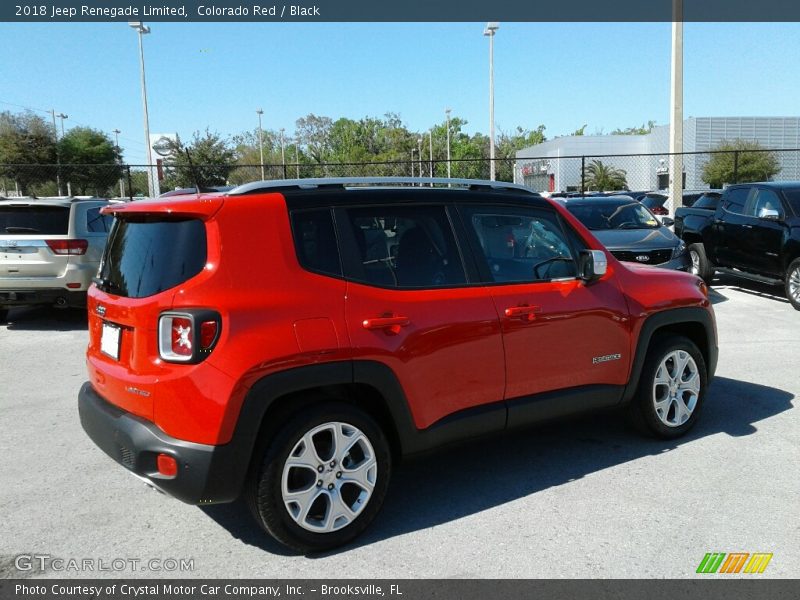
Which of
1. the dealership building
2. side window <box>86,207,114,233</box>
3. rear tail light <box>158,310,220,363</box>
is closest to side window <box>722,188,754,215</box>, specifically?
side window <box>86,207,114,233</box>

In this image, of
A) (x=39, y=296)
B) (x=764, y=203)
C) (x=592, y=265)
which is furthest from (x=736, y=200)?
(x=39, y=296)

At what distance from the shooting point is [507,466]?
179 inches

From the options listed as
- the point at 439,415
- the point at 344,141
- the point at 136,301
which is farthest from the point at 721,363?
the point at 344,141

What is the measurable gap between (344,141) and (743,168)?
80957mm

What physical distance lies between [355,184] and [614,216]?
831cm

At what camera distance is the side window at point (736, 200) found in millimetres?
11281

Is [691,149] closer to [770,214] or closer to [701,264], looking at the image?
[701,264]

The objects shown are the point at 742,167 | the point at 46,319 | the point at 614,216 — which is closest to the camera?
the point at 46,319

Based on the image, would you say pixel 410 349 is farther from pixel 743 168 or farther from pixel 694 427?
pixel 743 168

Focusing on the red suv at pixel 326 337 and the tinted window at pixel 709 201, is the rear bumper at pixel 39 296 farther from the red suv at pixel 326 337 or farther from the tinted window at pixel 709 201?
the tinted window at pixel 709 201

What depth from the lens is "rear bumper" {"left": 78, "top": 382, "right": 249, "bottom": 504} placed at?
3.13 m

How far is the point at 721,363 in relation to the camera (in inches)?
281

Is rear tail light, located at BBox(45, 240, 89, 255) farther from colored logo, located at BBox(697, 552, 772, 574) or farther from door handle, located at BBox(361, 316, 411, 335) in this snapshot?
colored logo, located at BBox(697, 552, 772, 574)

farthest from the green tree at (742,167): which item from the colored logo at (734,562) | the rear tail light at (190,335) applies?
the rear tail light at (190,335)
